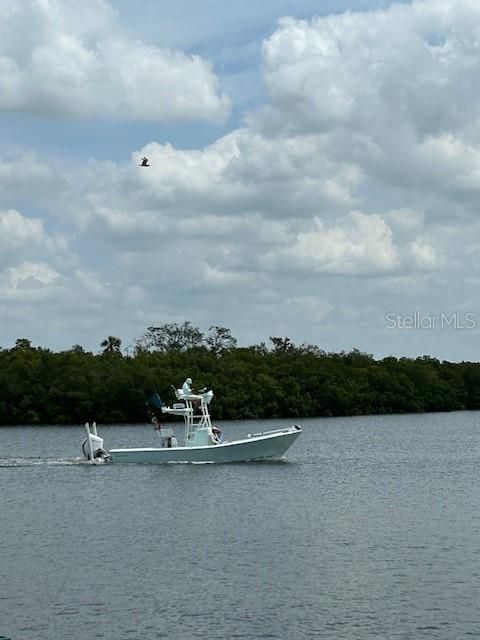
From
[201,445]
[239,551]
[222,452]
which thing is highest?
[201,445]

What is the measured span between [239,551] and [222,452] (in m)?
29.3

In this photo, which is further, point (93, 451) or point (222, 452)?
point (93, 451)

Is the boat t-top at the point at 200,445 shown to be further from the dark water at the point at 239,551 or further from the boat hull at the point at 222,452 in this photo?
the dark water at the point at 239,551

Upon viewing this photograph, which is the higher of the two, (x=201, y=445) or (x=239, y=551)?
(x=201, y=445)

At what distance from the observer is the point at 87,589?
37.0m

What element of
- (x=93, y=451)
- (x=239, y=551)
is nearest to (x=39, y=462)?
(x=93, y=451)

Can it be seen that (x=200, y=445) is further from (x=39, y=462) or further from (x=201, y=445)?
(x=39, y=462)

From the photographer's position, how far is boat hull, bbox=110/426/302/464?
72312 millimetres

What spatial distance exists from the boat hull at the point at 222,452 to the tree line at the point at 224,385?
6647cm

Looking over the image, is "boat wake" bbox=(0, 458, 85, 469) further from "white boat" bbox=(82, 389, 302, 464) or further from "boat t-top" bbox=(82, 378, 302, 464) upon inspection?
"boat t-top" bbox=(82, 378, 302, 464)

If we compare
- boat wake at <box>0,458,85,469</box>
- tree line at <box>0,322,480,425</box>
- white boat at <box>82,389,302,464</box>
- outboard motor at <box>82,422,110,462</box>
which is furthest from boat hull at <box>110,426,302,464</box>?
tree line at <box>0,322,480,425</box>

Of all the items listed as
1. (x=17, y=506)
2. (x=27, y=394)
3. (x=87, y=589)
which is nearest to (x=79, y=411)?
(x=27, y=394)

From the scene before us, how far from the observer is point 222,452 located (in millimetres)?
72688

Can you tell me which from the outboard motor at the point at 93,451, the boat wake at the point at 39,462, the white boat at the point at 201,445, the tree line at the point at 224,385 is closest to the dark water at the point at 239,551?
the boat wake at the point at 39,462
